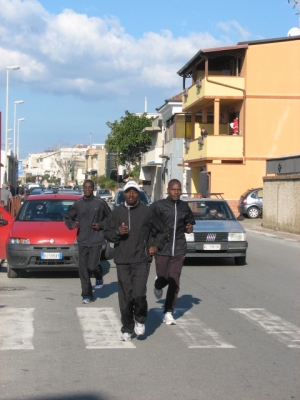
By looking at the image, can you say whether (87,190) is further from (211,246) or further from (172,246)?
(211,246)

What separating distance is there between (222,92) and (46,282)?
26770mm

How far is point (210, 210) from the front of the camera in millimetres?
16141

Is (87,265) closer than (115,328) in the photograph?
No

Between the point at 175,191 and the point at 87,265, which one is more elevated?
the point at 175,191

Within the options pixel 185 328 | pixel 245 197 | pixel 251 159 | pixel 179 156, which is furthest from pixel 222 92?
pixel 185 328

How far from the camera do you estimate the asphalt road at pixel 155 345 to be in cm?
591

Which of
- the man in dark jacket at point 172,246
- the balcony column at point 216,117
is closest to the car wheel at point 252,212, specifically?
the balcony column at point 216,117

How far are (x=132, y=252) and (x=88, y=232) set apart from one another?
296 cm

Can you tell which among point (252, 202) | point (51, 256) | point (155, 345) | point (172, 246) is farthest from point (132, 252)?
point (252, 202)

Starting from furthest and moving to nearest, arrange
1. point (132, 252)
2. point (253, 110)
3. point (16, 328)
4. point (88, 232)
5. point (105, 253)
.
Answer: point (253, 110) < point (105, 253) < point (88, 232) < point (16, 328) < point (132, 252)

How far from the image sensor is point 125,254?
7582 millimetres

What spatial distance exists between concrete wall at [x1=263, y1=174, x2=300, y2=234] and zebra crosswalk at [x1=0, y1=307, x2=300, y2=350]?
1587cm

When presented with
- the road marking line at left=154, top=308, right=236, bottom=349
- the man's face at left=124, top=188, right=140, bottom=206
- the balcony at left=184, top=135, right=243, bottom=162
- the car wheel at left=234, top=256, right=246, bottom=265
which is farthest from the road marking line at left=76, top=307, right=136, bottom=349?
the balcony at left=184, top=135, right=243, bottom=162

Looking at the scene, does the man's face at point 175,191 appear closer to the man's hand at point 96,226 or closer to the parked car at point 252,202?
the man's hand at point 96,226
